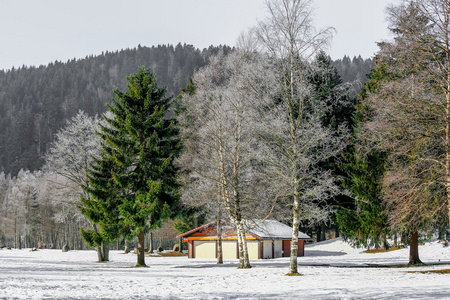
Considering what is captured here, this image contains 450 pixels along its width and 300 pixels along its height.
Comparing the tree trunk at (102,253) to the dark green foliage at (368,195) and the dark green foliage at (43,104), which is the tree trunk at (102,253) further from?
the dark green foliage at (43,104)

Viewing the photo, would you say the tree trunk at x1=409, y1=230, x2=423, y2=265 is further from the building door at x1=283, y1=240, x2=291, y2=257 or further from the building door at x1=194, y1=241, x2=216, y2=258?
the building door at x1=194, y1=241, x2=216, y2=258

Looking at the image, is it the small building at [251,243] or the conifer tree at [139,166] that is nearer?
the conifer tree at [139,166]

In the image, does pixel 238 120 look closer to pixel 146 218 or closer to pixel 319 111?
pixel 319 111

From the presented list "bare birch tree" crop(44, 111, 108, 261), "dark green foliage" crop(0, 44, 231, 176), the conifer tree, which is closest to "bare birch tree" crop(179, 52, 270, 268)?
the conifer tree

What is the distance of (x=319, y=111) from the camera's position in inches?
696

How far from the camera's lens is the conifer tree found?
2605cm

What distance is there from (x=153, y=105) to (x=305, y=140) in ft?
43.2

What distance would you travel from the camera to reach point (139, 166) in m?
27.2

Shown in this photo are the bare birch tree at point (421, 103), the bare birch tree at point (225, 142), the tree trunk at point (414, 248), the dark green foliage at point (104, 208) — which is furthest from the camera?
the dark green foliage at point (104, 208)

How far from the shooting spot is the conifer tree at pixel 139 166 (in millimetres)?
26047

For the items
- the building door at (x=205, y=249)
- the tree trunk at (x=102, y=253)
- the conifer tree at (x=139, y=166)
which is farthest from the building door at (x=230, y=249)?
the conifer tree at (x=139, y=166)

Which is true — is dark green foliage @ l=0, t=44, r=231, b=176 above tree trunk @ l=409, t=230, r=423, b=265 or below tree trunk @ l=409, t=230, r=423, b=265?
above

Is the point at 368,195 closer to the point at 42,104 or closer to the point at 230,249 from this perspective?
the point at 230,249

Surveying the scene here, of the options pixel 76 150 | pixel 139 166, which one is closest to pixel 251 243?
pixel 139 166
